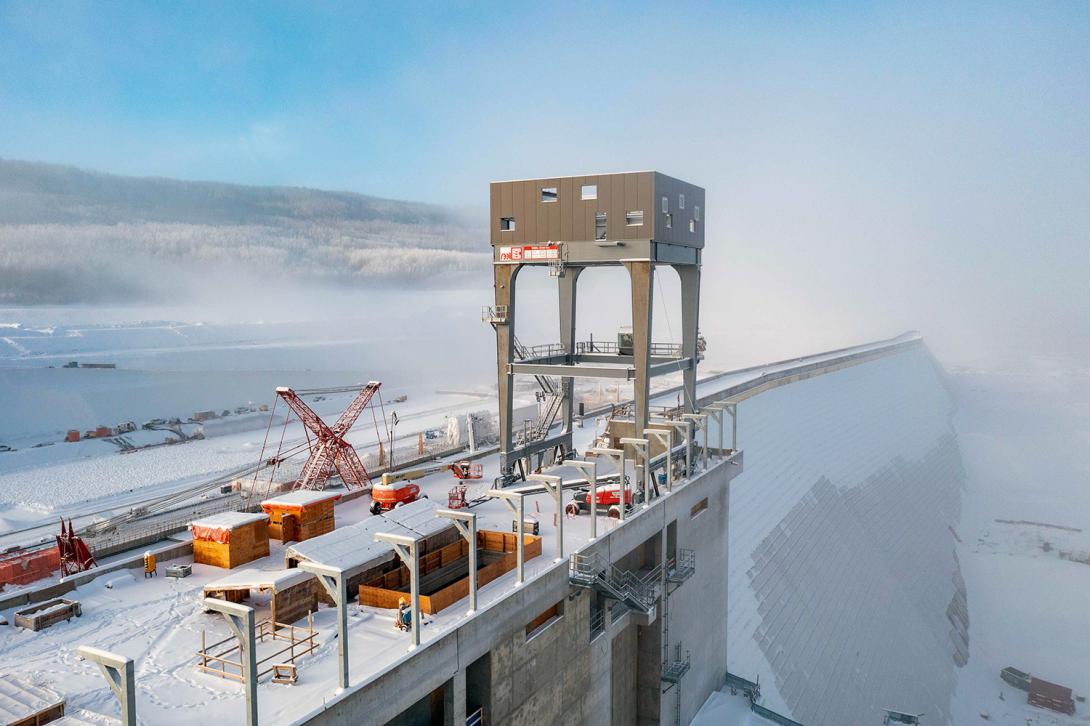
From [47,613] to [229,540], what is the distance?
15.9ft

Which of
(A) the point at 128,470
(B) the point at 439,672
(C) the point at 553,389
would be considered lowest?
(A) the point at 128,470

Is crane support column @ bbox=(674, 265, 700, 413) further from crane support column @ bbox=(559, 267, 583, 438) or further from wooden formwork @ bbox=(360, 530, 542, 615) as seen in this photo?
wooden formwork @ bbox=(360, 530, 542, 615)

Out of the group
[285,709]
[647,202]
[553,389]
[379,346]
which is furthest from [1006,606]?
[379,346]

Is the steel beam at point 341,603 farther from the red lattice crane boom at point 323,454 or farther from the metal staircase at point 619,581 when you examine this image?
the red lattice crane boom at point 323,454

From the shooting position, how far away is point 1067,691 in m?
42.3

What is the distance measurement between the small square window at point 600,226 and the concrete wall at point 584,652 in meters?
Answer: 10.6

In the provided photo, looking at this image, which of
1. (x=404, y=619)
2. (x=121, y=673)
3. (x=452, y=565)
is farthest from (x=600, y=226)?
(x=121, y=673)

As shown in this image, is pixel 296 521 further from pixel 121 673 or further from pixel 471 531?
pixel 121 673

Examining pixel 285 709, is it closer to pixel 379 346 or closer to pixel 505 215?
pixel 505 215

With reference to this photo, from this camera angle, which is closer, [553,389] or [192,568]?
[192,568]

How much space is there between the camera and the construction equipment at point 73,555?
75.2 feet

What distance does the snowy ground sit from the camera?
45931mm

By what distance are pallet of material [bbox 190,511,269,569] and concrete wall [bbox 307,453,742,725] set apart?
8.16 metres

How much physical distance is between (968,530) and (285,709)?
250 feet
